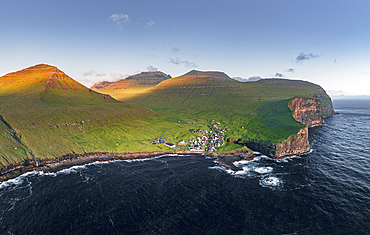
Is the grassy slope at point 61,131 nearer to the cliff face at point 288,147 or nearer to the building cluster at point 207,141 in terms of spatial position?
the building cluster at point 207,141

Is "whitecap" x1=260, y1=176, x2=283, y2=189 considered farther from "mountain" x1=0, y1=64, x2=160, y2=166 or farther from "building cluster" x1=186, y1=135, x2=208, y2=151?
"mountain" x1=0, y1=64, x2=160, y2=166

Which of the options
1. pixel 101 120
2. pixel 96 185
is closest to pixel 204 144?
pixel 96 185

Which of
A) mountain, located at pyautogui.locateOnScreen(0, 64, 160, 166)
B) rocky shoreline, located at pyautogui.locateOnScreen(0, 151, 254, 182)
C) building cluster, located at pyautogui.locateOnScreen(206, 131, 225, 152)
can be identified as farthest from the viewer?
building cluster, located at pyautogui.locateOnScreen(206, 131, 225, 152)

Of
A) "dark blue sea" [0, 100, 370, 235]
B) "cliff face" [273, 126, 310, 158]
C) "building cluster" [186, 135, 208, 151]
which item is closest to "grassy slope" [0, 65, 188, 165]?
"dark blue sea" [0, 100, 370, 235]

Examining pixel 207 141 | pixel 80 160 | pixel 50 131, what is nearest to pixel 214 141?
pixel 207 141

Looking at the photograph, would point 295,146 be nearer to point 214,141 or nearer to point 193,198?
point 214,141

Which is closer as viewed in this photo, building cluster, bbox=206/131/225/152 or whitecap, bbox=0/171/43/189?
whitecap, bbox=0/171/43/189

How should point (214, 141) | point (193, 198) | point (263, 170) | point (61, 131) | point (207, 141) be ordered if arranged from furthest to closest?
point (207, 141), point (214, 141), point (61, 131), point (263, 170), point (193, 198)
